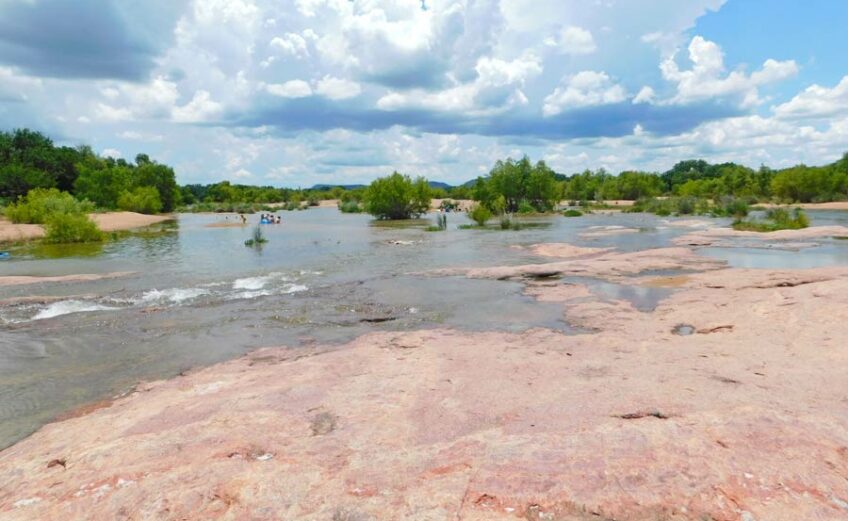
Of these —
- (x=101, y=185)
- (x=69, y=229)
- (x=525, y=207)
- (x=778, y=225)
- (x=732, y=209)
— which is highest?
(x=101, y=185)

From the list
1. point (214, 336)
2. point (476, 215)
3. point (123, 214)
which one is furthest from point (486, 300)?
point (123, 214)

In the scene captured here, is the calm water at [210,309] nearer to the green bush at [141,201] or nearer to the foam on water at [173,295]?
the foam on water at [173,295]

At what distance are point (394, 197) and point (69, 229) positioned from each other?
135 ft

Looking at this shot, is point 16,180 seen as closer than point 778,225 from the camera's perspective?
No

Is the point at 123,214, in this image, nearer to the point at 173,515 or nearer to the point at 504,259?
the point at 504,259

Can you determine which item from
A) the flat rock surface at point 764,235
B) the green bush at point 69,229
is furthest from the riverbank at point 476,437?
the green bush at point 69,229

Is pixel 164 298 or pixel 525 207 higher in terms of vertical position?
pixel 525 207

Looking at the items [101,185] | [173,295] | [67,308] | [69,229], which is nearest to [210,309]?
[173,295]

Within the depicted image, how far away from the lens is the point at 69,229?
39094mm

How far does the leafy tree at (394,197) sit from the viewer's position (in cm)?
7312

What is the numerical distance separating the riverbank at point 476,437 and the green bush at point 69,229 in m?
36.7

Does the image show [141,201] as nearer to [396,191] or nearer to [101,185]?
[101,185]

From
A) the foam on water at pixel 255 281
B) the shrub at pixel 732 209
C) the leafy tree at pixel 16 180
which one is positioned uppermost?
the leafy tree at pixel 16 180

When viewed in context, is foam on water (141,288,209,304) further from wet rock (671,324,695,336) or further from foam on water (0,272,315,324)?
wet rock (671,324,695,336)
